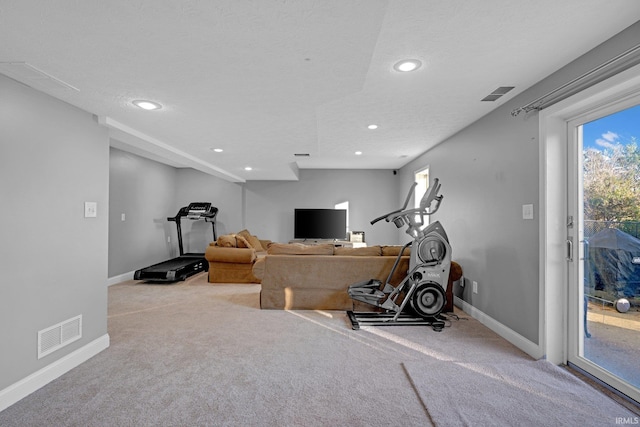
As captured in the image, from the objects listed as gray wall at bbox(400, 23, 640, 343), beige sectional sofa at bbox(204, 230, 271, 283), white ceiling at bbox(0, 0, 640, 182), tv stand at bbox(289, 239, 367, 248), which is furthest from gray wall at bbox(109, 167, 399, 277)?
white ceiling at bbox(0, 0, 640, 182)

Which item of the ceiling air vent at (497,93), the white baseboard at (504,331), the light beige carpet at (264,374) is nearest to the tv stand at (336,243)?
the white baseboard at (504,331)

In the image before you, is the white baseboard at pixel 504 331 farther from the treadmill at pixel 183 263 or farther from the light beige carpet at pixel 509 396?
the treadmill at pixel 183 263

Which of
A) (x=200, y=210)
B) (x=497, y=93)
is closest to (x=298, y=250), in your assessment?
(x=497, y=93)

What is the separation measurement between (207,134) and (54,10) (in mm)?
2060

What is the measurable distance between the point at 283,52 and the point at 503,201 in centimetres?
245

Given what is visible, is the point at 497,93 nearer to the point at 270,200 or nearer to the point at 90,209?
the point at 90,209

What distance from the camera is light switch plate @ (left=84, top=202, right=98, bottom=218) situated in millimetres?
2508

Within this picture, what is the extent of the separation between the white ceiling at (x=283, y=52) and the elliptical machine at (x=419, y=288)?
130 centimetres

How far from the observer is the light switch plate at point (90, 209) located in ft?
8.23

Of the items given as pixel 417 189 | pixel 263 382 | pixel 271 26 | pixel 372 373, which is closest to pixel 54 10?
pixel 271 26

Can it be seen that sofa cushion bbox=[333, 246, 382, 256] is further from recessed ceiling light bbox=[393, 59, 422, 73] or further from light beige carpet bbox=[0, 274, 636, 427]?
recessed ceiling light bbox=[393, 59, 422, 73]

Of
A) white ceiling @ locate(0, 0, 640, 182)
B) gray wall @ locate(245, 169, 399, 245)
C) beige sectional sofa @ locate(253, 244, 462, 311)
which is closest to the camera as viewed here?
white ceiling @ locate(0, 0, 640, 182)

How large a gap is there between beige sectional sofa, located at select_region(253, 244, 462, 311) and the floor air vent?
1.82m

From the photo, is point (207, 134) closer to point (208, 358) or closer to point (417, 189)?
point (208, 358)
